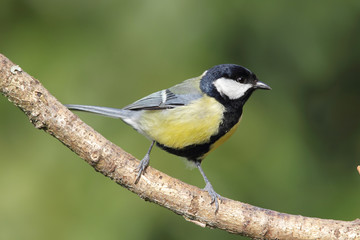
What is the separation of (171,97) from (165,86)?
0.80ft

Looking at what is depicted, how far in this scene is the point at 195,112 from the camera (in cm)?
199

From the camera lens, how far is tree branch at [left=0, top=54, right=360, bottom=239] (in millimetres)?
1558

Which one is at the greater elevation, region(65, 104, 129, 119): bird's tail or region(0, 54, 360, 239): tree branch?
region(65, 104, 129, 119): bird's tail

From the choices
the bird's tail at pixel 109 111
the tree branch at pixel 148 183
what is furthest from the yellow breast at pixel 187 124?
the tree branch at pixel 148 183

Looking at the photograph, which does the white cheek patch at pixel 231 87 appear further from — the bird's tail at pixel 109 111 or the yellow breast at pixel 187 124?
the bird's tail at pixel 109 111

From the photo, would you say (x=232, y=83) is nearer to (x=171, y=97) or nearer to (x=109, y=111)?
(x=171, y=97)

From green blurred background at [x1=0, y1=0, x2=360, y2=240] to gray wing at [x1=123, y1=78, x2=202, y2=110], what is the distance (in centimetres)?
16

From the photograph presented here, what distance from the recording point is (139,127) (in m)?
2.14

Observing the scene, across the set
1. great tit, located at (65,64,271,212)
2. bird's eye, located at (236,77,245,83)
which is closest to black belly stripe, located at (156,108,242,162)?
great tit, located at (65,64,271,212)

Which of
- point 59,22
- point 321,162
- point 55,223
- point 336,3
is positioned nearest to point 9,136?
point 55,223

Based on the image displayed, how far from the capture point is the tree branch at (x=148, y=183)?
5.11 ft

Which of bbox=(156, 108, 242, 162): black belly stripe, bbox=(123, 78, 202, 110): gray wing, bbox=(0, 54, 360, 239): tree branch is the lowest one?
bbox=(0, 54, 360, 239): tree branch

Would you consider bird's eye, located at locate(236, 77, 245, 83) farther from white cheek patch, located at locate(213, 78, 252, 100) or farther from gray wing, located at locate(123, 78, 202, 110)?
gray wing, located at locate(123, 78, 202, 110)

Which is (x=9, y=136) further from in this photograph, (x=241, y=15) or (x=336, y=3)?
(x=336, y=3)
